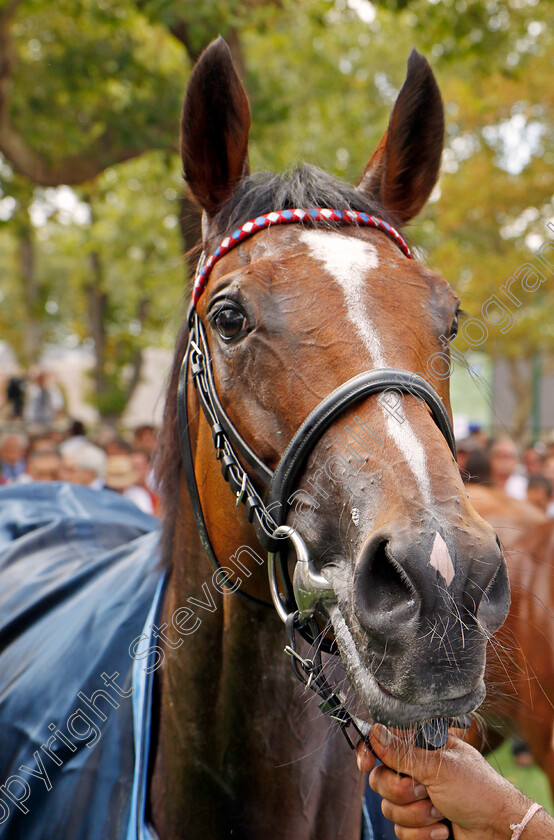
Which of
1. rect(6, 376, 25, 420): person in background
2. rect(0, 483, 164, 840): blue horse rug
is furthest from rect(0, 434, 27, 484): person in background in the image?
rect(0, 483, 164, 840): blue horse rug

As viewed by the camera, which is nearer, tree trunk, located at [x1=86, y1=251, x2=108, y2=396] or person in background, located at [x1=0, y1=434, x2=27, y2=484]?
person in background, located at [x1=0, y1=434, x2=27, y2=484]

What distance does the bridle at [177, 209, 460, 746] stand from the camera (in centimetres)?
153

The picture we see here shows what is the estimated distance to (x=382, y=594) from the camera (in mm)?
1354

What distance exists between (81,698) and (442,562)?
1665 mm

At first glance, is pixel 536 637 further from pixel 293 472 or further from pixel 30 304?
pixel 30 304

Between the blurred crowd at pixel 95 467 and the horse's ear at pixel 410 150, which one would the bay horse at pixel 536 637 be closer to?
the horse's ear at pixel 410 150

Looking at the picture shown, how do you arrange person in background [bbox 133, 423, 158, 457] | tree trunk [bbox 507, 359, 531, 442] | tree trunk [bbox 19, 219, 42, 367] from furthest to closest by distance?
tree trunk [bbox 507, 359, 531, 442], tree trunk [bbox 19, 219, 42, 367], person in background [bbox 133, 423, 158, 457]

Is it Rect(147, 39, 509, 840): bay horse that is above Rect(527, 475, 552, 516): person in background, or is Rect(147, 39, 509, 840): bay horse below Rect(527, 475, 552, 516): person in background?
above

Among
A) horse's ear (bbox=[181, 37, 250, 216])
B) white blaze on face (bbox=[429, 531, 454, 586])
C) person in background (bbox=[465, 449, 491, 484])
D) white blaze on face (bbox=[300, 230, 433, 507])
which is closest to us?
white blaze on face (bbox=[429, 531, 454, 586])

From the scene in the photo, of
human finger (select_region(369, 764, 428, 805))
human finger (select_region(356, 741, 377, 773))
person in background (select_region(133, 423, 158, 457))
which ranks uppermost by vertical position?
human finger (select_region(356, 741, 377, 773))

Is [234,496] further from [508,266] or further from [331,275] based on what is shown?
[508,266]

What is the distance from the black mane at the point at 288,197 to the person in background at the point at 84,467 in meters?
5.66

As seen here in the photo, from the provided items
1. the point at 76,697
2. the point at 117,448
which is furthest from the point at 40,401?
the point at 76,697

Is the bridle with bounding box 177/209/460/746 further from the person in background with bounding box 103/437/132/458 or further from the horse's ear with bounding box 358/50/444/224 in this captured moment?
the person in background with bounding box 103/437/132/458
